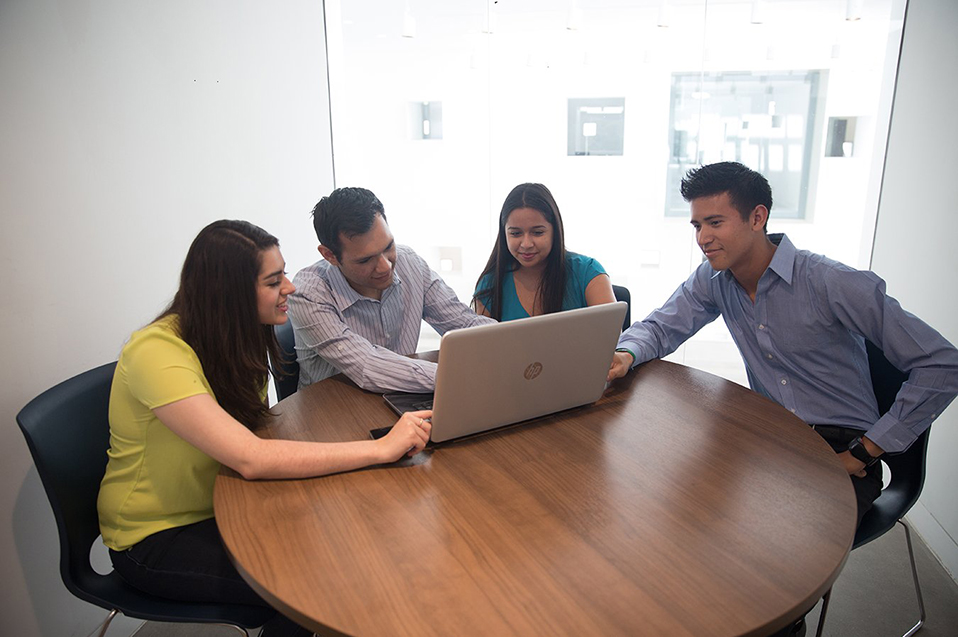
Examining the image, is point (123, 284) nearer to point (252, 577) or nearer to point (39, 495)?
point (39, 495)

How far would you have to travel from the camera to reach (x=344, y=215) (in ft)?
5.70

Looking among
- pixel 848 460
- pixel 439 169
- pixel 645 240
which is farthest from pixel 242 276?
pixel 645 240

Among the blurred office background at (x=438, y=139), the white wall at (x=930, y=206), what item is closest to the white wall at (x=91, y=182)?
the blurred office background at (x=438, y=139)

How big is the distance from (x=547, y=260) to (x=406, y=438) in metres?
1.24

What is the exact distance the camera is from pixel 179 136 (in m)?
2.20

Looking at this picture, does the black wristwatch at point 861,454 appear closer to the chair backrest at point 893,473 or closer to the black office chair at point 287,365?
the chair backrest at point 893,473

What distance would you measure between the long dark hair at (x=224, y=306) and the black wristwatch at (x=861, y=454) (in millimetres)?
1548

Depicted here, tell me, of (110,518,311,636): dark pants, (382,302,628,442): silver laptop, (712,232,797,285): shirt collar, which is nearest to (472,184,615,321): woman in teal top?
(712,232,797,285): shirt collar

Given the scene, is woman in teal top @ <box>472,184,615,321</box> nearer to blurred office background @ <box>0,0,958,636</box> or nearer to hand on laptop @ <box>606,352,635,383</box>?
hand on laptop @ <box>606,352,635,383</box>

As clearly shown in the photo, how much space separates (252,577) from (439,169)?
11.2 ft

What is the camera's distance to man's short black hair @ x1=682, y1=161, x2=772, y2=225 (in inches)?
67.1

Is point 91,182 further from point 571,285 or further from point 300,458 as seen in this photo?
point 571,285

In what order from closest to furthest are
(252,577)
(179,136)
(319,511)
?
(252,577)
(319,511)
(179,136)

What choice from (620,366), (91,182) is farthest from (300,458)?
(91,182)
